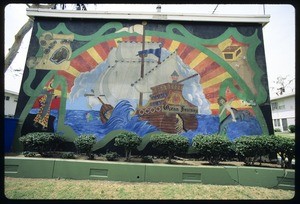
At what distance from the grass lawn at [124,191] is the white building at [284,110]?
2364 cm

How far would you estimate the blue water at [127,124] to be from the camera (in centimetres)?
823

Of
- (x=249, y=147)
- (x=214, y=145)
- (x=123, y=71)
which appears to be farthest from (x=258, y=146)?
(x=123, y=71)

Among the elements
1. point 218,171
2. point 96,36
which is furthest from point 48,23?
point 218,171

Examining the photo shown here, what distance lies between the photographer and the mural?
8.41 m

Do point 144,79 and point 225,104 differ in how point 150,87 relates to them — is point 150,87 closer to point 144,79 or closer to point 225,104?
point 144,79

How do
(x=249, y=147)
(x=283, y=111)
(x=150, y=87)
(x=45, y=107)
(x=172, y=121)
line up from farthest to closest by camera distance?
(x=283, y=111) < (x=150, y=87) < (x=45, y=107) < (x=172, y=121) < (x=249, y=147)

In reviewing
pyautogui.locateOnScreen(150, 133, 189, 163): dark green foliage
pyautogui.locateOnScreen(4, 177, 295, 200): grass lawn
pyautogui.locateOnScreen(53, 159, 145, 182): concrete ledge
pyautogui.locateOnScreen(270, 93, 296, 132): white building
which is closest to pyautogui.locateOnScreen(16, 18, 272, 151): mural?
pyautogui.locateOnScreen(150, 133, 189, 163): dark green foliage

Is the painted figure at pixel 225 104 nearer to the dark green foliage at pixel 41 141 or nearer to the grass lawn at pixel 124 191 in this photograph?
the grass lawn at pixel 124 191

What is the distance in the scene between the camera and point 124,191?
512cm

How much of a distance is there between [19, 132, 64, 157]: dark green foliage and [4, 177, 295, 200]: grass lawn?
1.50 m

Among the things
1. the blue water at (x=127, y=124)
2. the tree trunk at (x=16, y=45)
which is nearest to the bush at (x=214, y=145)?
the blue water at (x=127, y=124)

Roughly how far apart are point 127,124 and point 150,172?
2.93 meters

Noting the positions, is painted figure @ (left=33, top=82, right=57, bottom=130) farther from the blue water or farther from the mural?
the blue water

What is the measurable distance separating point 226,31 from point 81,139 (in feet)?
26.3
